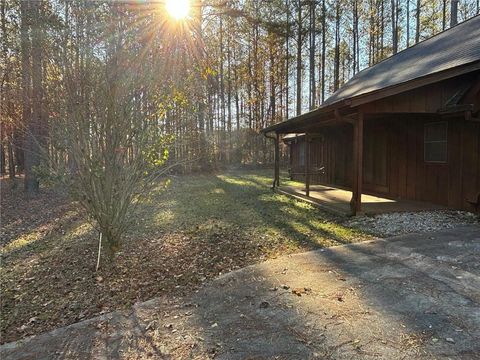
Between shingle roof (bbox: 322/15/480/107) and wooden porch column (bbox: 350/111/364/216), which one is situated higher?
shingle roof (bbox: 322/15/480/107)

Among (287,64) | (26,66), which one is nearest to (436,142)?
(26,66)

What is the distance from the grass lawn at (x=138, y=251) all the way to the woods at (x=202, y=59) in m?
1.39

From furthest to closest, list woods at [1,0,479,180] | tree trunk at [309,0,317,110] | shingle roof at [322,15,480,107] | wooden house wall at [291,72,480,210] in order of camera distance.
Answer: tree trunk at [309,0,317,110] → wooden house wall at [291,72,480,210] → shingle roof at [322,15,480,107] → woods at [1,0,479,180]

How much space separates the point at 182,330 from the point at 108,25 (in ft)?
11.2

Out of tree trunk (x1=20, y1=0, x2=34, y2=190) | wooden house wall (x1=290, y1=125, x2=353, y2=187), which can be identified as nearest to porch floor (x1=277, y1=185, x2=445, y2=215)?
wooden house wall (x1=290, y1=125, x2=353, y2=187)

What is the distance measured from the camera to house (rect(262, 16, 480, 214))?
21.3ft

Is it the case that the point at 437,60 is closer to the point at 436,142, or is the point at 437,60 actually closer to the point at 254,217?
the point at 436,142

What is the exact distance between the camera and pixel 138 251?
16.5 feet

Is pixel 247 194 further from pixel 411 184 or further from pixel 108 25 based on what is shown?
pixel 108 25

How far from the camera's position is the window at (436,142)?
7.62 m

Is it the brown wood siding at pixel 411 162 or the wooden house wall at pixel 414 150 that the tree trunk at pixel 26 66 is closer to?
the wooden house wall at pixel 414 150

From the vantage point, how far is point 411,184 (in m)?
8.71

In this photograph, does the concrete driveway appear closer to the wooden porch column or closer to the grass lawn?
the grass lawn

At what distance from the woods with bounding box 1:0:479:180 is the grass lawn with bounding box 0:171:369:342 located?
4.56ft
